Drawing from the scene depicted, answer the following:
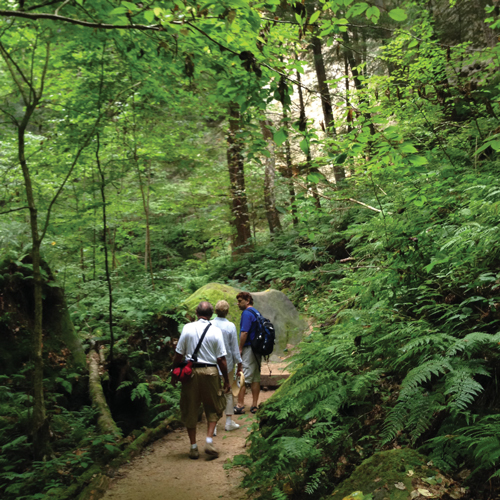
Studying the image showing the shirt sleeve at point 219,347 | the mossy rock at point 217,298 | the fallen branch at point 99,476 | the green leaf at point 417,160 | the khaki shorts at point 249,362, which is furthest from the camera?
the mossy rock at point 217,298

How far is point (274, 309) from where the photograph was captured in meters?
10.5

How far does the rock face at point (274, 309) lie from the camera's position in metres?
9.80

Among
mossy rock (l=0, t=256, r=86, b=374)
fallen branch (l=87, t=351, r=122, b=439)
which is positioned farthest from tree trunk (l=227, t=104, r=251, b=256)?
fallen branch (l=87, t=351, r=122, b=439)

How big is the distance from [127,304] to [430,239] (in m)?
7.26

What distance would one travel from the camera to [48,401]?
→ 6.01m

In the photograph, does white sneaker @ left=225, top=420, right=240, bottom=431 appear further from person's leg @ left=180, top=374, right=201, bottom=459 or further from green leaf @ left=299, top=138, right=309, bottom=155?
green leaf @ left=299, top=138, right=309, bottom=155

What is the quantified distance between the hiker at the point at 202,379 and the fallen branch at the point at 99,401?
1.23 meters

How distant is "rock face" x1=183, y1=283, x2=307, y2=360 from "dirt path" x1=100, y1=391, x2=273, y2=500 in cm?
390

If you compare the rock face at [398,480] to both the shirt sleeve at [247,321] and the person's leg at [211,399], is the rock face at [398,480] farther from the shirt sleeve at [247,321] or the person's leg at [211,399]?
the shirt sleeve at [247,321]

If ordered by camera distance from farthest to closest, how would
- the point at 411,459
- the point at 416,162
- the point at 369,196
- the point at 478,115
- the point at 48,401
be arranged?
the point at 369,196, the point at 478,115, the point at 48,401, the point at 416,162, the point at 411,459

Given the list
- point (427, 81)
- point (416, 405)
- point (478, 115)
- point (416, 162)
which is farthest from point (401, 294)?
point (427, 81)

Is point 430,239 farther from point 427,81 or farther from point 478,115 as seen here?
point 427,81

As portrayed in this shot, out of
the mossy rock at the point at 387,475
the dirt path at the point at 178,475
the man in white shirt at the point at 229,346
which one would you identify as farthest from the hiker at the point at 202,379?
the mossy rock at the point at 387,475

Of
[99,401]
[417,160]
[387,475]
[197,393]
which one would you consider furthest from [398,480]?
[99,401]
